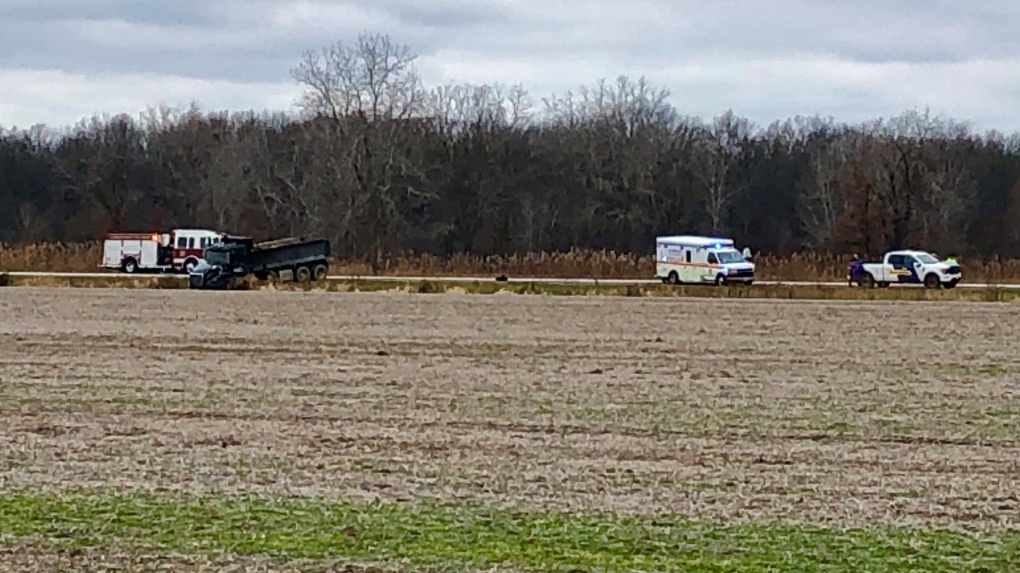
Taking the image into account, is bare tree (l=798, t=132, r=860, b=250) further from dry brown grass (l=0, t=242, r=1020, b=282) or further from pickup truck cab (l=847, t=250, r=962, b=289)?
pickup truck cab (l=847, t=250, r=962, b=289)

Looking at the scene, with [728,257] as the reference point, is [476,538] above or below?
below

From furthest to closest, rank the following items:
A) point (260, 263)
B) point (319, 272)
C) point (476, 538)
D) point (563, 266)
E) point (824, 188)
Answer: point (824, 188) → point (563, 266) → point (319, 272) → point (260, 263) → point (476, 538)

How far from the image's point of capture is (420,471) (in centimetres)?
1276

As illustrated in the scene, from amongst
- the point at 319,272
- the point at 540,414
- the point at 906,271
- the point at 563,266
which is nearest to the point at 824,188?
the point at 563,266

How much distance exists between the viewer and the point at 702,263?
60.6m

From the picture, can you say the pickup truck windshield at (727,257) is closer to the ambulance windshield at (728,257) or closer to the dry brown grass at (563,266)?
the ambulance windshield at (728,257)

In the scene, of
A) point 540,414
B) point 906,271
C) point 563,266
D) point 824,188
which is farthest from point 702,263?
point 540,414

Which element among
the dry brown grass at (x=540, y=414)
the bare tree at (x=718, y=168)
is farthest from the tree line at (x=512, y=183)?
the dry brown grass at (x=540, y=414)

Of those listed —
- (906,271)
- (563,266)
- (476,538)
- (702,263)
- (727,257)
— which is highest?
(727,257)

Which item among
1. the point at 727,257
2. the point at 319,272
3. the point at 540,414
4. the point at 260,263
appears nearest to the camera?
the point at 540,414

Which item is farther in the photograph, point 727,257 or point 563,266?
point 563,266

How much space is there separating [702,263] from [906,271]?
8.19 metres

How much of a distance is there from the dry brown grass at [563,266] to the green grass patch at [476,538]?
5285 cm

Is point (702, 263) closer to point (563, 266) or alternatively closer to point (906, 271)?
point (563, 266)
